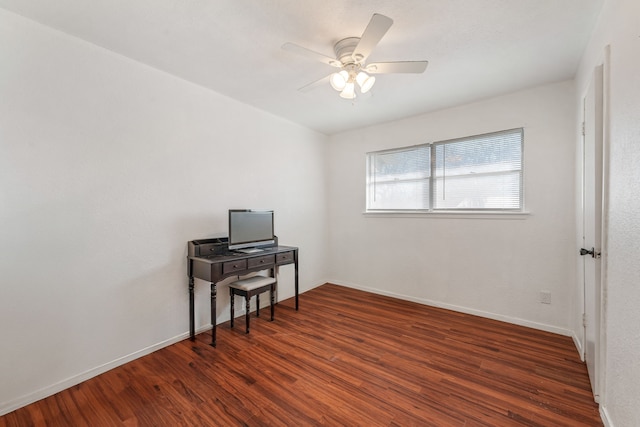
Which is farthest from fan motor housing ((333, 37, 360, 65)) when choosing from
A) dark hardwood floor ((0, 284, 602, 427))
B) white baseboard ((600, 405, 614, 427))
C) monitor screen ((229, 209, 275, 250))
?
white baseboard ((600, 405, 614, 427))

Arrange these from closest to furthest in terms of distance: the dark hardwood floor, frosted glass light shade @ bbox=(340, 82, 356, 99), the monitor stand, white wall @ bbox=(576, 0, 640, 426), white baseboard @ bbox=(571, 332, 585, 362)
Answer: white wall @ bbox=(576, 0, 640, 426)
the dark hardwood floor
frosted glass light shade @ bbox=(340, 82, 356, 99)
white baseboard @ bbox=(571, 332, 585, 362)
the monitor stand

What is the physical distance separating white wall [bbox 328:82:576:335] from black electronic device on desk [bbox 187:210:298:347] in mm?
1598

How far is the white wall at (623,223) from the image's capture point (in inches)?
46.5

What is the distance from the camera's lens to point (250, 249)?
3.08m

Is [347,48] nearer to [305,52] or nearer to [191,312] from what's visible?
[305,52]

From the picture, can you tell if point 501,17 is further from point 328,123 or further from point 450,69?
point 328,123

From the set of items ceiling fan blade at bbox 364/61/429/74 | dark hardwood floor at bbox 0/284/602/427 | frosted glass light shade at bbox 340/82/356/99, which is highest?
ceiling fan blade at bbox 364/61/429/74

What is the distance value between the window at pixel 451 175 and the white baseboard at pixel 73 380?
Result: 3226 mm

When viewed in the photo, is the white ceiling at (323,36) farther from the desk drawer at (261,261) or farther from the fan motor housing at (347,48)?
the desk drawer at (261,261)

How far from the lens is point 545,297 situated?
2.77m

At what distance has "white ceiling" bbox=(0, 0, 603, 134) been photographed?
168 centimetres

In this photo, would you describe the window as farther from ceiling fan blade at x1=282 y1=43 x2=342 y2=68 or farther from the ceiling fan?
ceiling fan blade at x1=282 y1=43 x2=342 y2=68

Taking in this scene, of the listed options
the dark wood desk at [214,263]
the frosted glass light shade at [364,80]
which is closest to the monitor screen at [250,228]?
the dark wood desk at [214,263]

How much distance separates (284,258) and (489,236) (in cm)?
242
